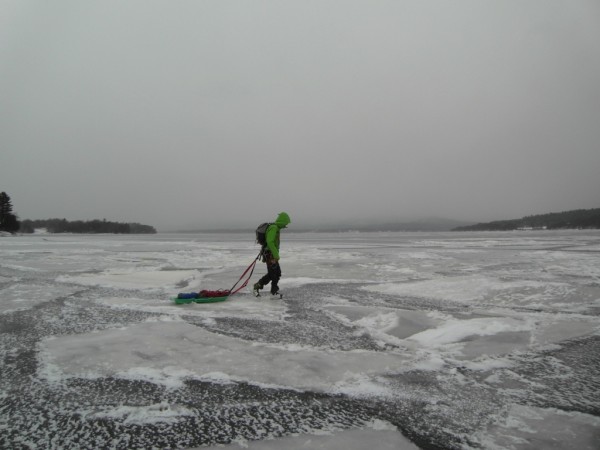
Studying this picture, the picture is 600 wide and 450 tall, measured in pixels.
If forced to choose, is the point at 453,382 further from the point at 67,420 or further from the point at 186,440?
the point at 67,420

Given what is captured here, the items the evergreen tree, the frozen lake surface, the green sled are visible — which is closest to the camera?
the frozen lake surface

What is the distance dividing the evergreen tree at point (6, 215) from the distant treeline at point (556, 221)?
6485 inches

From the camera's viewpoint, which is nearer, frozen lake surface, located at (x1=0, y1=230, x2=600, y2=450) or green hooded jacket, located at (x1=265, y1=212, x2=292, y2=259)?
frozen lake surface, located at (x1=0, y1=230, x2=600, y2=450)

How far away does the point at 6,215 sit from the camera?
69812mm

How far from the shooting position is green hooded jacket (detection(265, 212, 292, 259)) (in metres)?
7.11

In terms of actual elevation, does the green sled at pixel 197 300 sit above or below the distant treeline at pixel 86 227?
below

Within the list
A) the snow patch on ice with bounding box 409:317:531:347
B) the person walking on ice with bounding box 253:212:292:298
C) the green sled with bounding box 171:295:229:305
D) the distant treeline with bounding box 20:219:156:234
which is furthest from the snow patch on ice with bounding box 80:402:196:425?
the distant treeline with bounding box 20:219:156:234

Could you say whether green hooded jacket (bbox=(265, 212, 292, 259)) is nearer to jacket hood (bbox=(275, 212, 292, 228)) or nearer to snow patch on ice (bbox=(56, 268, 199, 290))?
jacket hood (bbox=(275, 212, 292, 228))

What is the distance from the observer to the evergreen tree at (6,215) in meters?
69.2

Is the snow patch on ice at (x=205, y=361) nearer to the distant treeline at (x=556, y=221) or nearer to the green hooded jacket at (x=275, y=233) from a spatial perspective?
the green hooded jacket at (x=275, y=233)

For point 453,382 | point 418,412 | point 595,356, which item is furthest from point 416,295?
point 418,412

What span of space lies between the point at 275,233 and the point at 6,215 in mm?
85483

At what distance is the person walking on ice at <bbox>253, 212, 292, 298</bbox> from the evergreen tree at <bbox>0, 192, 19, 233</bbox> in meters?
84.7

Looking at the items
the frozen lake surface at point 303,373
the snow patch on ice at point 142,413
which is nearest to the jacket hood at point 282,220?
the frozen lake surface at point 303,373
